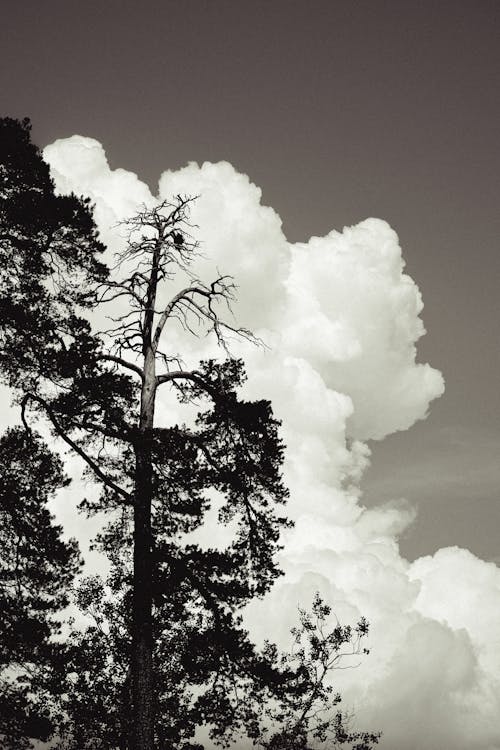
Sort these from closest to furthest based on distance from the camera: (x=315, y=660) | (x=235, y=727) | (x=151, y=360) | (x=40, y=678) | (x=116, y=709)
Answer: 1. (x=151, y=360)
2. (x=40, y=678)
3. (x=235, y=727)
4. (x=116, y=709)
5. (x=315, y=660)

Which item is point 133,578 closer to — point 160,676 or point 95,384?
point 95,384

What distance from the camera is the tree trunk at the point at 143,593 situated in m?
10.7

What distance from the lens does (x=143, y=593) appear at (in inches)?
450

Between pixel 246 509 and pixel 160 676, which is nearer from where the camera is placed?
pixel 246 509

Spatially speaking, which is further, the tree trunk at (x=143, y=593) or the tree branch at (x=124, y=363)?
the tree branch at (x=124, y=363)

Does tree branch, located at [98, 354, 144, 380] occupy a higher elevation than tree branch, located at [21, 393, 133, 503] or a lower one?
higher

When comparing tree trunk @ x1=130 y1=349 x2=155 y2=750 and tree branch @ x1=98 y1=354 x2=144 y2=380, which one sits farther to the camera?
tree branch @ x1=98 y1=354 x2=144 y2=380

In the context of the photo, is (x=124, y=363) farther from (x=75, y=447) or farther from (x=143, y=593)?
(x=143, y=593)

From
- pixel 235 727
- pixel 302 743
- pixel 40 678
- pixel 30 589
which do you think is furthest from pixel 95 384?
pixel 302 743

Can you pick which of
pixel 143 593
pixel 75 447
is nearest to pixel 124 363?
pixel 75 447

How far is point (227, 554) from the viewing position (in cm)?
1237

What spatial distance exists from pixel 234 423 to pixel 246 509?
5.95 ft

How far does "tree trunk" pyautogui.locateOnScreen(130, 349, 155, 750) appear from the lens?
10.7 m

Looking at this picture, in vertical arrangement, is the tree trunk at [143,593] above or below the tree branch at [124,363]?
below
